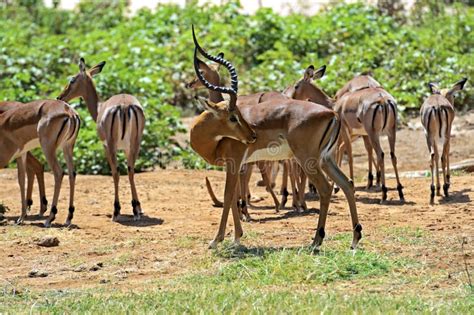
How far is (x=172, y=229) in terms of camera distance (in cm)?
1190

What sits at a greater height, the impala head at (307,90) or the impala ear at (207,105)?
the impala head at (307,90)

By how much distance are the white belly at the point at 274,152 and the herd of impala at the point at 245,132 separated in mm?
10

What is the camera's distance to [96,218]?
42.5ft

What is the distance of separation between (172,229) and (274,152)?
224 centimetres

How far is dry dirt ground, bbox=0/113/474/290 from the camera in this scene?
9.29 meters

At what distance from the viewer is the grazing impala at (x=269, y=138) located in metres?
9.83

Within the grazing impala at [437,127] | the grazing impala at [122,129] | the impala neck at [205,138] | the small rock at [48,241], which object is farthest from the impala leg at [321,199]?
the grazing impala at [437,127]

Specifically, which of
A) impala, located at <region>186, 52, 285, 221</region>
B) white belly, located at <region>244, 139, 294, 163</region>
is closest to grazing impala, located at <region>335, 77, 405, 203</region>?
impala, located at <region>186, 52, 285, 221</region>

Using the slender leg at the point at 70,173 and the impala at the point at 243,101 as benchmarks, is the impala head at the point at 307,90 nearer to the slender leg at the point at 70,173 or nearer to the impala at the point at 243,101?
the impala at the point at 243,101

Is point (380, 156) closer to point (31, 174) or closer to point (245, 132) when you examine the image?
point (245, 132)

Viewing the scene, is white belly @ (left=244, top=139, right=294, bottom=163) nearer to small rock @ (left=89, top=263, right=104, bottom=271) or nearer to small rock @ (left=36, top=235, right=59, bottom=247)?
small rock @ (left=89, top=263, right=104, bottom=271)

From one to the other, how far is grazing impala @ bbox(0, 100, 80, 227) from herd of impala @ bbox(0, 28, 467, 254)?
0.5 inches

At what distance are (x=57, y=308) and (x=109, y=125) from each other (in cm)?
571

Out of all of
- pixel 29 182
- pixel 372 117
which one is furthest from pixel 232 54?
pixel 29 182
